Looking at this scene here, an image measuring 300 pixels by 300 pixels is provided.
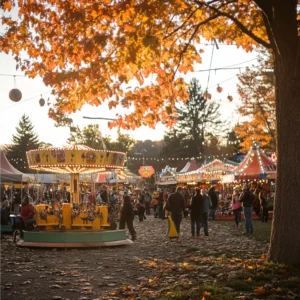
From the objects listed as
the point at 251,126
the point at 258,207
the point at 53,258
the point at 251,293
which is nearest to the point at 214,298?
the point at 251,293

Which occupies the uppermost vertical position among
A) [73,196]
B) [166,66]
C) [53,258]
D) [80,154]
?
[166,66]

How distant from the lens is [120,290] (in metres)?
8.05

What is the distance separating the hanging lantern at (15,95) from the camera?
662 inches

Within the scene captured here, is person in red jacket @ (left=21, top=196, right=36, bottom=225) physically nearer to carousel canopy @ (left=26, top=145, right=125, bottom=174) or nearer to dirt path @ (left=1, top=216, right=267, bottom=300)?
dirt path @ (left=1, top=216, right=267, bottom=300)

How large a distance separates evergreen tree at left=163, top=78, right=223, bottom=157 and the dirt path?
2497 inches

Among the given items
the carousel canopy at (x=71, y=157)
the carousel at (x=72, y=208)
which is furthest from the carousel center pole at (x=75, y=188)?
the carousel canopy at (x=71, y=157)

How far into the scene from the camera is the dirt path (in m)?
8.20

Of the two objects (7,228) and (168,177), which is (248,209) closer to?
(7,228)

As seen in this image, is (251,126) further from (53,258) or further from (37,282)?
(37,282)

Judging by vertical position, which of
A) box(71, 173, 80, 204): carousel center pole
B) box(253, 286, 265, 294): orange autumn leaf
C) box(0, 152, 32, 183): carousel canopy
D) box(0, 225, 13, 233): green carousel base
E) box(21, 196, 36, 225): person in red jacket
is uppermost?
box(0, 152, 32, 183): carousel canopy

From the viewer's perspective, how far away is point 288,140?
28.5 feet

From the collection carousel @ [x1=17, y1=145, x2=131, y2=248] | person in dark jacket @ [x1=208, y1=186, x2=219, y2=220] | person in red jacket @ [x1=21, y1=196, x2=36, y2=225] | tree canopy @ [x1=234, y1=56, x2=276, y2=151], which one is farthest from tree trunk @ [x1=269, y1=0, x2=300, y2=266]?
tree canopy @ [x1=234, y1=56, x2=276, y2=151]

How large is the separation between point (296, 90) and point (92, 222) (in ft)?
37.1

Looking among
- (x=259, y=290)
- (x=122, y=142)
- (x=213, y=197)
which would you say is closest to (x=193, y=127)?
(x=122, y=142)
